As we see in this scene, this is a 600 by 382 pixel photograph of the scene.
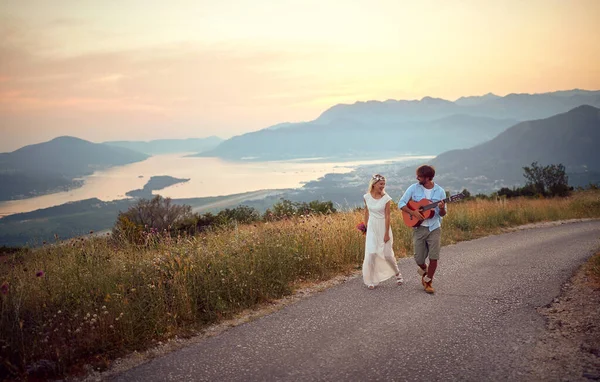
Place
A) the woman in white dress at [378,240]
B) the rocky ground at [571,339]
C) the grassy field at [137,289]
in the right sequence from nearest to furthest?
1. the rocky ground at [571,339]
2. the grassy field at [137,289]
3. the woman in white dress at [378,240]

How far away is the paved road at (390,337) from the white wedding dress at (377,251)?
0.81ft

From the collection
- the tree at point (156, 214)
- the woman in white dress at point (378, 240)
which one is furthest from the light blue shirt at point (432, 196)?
the tree at point (156, 214)

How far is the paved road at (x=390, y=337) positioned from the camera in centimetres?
403

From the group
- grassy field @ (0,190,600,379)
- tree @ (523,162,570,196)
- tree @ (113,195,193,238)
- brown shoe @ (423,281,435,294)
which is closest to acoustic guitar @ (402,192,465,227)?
brown shoe @ (423,281,435,294)

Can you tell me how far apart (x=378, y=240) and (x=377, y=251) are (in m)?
0.20

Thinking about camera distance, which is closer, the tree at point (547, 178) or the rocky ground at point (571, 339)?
the rocky ground at point (571, 339)

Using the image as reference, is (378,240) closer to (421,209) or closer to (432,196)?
(421,209)

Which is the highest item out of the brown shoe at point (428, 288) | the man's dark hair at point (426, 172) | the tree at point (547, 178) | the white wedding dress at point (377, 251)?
the man's dark hair at point (426, 172)

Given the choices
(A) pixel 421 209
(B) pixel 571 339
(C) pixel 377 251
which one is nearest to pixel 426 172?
(A) pixel 421 209

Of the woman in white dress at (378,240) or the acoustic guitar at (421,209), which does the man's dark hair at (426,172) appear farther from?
the woman in white dress at (378,240)

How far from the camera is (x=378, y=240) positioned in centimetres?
A: 708

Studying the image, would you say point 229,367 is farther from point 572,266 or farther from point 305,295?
point 572,266

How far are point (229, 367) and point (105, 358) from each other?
1480mm

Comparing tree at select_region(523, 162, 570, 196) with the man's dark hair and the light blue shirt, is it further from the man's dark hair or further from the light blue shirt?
the man's dark hair
